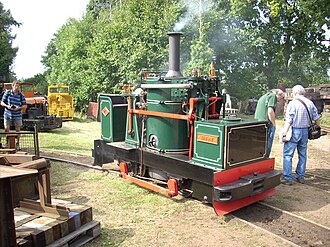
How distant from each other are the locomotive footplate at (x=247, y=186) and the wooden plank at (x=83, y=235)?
160 centimetres

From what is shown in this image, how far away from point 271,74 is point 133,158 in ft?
56.3

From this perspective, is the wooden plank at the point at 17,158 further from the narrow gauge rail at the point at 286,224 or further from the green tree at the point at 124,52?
the green tree at the point at 124,52

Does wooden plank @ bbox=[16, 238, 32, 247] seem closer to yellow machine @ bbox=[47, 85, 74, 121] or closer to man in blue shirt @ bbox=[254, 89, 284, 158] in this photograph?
man in blue shirt @ bbox=[254, 89, 284, 158]

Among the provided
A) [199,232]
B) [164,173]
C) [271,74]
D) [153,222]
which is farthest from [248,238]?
[271,74]

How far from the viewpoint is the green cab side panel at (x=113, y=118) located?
6.97 metres

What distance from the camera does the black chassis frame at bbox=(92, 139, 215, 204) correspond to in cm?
499

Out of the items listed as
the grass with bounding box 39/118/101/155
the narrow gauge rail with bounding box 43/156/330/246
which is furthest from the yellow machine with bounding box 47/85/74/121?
the narrow gauge rail with bounding box 43/156/330/246

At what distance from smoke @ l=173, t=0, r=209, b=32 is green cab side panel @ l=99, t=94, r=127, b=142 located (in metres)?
9.73

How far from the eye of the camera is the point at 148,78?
20.4 feet

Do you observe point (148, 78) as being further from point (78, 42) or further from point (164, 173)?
point (78, 42)

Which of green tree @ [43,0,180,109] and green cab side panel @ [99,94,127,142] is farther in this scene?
green tree @ [43,0,180,109]

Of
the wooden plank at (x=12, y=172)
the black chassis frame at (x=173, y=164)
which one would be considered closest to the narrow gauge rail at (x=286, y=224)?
the black chassis frame at (x=173, y=164)

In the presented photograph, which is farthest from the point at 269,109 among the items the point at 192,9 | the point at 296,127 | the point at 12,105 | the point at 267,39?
the point at 267,39

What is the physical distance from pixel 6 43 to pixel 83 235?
2872 centimetres
